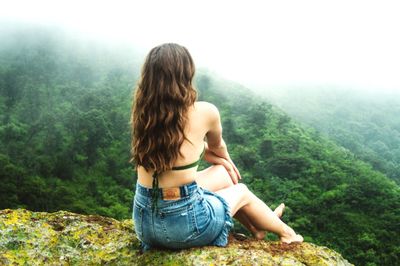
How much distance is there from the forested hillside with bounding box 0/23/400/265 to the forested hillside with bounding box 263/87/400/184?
8060 mm

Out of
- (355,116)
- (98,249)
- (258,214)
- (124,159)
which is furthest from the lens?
(355,116)

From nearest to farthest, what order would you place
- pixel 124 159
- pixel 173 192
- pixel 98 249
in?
pixel 173 192
pixel 98 249
pixel 124 159

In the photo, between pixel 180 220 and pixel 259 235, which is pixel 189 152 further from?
pixel 259 235

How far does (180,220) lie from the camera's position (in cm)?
239

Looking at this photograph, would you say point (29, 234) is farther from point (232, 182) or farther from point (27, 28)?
point (27, 28)

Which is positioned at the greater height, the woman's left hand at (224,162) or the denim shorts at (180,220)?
the woman's left hand at (224,162)

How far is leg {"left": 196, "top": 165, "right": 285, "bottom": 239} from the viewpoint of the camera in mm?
2840

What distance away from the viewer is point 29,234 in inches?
106

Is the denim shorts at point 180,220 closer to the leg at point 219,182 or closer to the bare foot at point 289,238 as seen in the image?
the leg at point 219,182

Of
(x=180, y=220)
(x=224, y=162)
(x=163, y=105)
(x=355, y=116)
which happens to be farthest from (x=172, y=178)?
(x=355, y=116)

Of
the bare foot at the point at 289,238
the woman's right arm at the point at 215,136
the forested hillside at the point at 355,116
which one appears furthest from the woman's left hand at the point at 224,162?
the forested hillside at the point at 355,116

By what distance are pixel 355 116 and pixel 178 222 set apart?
48.5 meters

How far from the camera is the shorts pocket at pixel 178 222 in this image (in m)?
2.38

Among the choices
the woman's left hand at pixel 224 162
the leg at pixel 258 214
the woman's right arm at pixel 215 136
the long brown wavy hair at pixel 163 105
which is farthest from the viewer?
the woman's left hand at pixel 224 162
